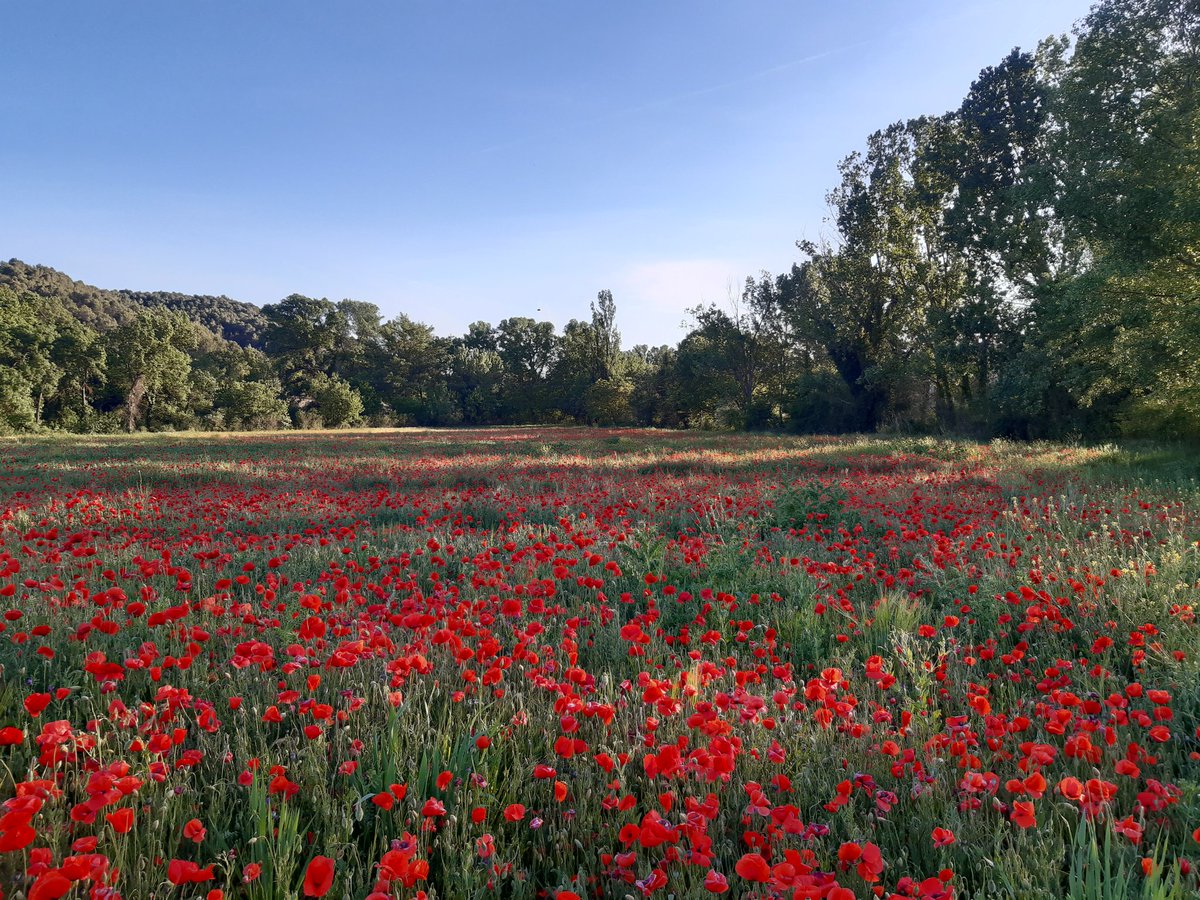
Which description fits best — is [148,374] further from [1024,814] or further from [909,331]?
[1024,814]

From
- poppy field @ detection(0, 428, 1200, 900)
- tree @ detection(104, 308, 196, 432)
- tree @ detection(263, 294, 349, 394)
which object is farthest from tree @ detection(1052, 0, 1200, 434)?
tree @ detection(263, 294, 349, 394)

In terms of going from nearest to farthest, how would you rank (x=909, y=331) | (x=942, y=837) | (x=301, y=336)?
(x=942, y=837)
(x=909, y=331)
(x=301, y=336)

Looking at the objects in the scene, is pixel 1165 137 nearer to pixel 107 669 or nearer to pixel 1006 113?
pixel 1006 113

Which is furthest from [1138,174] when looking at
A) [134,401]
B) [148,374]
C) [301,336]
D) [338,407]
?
[301,336]

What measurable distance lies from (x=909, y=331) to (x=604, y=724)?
3689 cm

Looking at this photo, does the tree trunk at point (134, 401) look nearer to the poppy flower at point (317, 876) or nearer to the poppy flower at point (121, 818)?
the poppy flower at point (121, 818)

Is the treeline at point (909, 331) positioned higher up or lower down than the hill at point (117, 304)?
lower down

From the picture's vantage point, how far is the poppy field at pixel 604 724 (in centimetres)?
172

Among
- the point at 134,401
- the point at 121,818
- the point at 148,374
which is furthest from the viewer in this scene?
the point at 148,374

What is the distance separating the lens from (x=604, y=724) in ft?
8.19

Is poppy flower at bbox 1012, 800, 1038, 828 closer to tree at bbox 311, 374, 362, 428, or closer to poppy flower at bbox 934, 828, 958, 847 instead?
poppy flower at bbox 934, 828, 958, 847

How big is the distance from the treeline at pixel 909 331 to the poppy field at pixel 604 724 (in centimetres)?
1440

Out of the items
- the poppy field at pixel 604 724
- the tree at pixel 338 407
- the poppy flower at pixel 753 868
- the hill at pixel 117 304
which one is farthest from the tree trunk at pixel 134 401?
the poppy flower at pixel 753 868

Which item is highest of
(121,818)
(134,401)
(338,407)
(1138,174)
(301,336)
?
(301,336)
